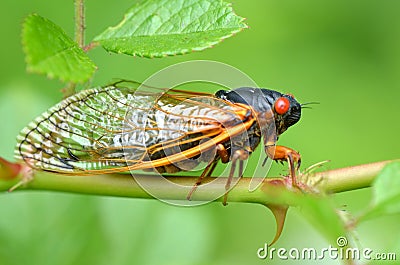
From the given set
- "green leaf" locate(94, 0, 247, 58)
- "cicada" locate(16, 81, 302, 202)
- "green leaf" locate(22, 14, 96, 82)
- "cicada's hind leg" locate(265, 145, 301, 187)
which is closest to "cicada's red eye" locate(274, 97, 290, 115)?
"cicada" locate(16, 81, 302, 202)

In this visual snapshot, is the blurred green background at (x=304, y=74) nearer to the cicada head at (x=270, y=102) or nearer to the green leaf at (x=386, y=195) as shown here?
the cicada head at (x=270, y=102)

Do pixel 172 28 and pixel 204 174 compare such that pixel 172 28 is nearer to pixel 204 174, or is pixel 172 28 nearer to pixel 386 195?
pixel 204 174

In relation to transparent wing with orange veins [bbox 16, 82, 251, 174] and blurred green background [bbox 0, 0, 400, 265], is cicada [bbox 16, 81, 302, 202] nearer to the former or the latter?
transparent wing with orange veins [bbox 16, 82, 251, 174]

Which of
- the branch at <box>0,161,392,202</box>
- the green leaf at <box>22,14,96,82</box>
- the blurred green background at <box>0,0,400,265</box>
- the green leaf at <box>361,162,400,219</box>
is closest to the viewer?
the green leaf at <box>361,162,400,219</box>

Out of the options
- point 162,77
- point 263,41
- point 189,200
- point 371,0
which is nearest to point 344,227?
point 189,200

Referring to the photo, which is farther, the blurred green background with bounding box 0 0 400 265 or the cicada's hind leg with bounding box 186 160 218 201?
the blurred green background with bounding box 0 0 400 265

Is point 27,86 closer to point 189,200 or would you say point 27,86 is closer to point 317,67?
point 189,200

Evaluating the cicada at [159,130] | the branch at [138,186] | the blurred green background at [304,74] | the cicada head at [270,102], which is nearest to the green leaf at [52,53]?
the branch at [138,186]
